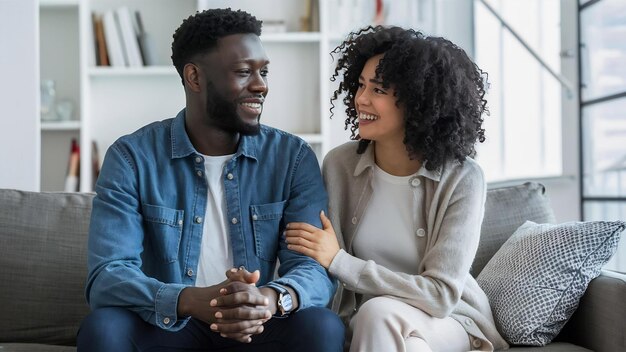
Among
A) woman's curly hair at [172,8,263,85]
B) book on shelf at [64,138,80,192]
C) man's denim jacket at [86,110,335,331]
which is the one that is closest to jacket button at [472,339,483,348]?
man's denim jacket at [86,110,335,331]

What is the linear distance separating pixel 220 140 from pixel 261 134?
0.35 ft

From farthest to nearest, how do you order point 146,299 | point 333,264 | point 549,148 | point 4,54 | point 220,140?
point 549,148 → point 4,54 → point 220,140 → point 333,264 → point 146,299

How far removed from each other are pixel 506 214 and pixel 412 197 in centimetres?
45

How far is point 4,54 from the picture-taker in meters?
3.48

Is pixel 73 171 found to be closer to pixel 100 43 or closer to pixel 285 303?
pixel 100 43

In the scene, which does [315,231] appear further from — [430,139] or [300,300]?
[430,139]

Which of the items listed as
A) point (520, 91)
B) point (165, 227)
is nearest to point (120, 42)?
point (520, 91)

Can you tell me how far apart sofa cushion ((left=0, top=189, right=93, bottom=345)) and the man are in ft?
0.99

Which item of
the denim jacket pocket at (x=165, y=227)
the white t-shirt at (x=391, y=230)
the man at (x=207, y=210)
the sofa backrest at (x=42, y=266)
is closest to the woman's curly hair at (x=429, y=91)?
the white t-shirt at (x=391, y=230)

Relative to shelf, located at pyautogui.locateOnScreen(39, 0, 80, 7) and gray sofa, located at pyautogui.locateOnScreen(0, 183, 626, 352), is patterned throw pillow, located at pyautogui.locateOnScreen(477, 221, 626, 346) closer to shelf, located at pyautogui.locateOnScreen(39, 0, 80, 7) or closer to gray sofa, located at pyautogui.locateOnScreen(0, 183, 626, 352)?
gray sofa, located at pyautogui.locateOnScreen(0, 183, 626, 352)

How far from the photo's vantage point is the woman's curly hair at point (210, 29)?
2.16m

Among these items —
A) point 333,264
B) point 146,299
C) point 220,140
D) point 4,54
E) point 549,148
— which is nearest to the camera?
point 146,299

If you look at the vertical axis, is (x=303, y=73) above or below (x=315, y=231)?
above

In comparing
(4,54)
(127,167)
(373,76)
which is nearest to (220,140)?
(127,167)
